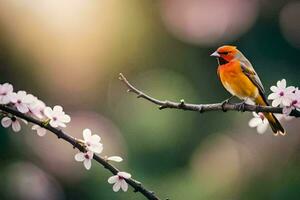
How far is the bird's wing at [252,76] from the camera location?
2.46m

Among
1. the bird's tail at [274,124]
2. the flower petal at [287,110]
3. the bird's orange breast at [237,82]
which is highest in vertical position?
the bird's orange breast at [237,82]

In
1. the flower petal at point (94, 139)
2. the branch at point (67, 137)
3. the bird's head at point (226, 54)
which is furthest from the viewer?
the bird's head at point (226, 54)

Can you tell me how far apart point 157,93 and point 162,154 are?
62 centimetres

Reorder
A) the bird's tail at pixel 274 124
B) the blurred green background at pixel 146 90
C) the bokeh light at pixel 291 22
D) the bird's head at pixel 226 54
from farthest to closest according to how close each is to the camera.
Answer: the bokeh light at pixel 291 22
the blurred green background at pixel 146 90
the bird's head at pixel 226 54
the bird's tail at pixel 274 124

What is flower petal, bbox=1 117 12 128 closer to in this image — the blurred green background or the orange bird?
the orange bird

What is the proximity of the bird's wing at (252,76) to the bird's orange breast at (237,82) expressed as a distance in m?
0.01

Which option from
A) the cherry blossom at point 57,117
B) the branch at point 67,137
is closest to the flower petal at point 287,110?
the branch at point 67,137

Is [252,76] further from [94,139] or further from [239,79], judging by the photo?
[94,139]

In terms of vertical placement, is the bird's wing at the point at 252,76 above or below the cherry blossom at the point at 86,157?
above

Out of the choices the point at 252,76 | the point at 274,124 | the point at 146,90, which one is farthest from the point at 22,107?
the point at 146,90

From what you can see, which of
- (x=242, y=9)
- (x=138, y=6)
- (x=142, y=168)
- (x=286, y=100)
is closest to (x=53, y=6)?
(x=138, y=6)

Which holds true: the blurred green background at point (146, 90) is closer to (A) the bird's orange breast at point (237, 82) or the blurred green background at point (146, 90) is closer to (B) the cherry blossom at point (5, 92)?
(A) the bird's orange breast at point (237, 82)

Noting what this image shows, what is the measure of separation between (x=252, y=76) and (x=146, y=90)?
5523mm

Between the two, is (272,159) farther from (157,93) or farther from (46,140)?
(46,140)
